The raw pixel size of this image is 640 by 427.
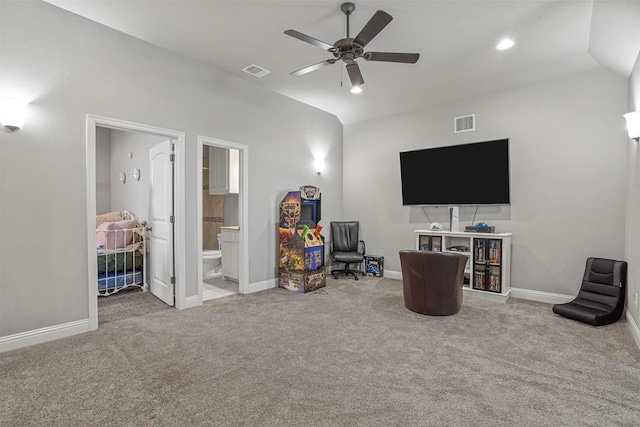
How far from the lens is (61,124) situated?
113 inches

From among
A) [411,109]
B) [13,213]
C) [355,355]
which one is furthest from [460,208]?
[13,213]

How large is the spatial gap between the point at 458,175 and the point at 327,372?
3.67 meters

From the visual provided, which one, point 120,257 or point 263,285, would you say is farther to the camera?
point 263,285

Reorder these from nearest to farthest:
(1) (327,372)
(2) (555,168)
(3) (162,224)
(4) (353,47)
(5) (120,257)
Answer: (1) (327,372) < (4) (353,47) < (3) (162,224) < (2) (555,168) < (5) (120,257)

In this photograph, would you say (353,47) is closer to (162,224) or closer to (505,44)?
(505,44)

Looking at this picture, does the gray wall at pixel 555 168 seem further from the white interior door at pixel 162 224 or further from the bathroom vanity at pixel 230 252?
the white interior door at pixel 162 224

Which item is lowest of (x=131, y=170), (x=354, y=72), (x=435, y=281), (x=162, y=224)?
(x=435, y=281)

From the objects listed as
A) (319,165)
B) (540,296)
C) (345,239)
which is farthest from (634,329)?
(319,165)

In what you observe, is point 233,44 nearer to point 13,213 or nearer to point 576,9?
point 13,213

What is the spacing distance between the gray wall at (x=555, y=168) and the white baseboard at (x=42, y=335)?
4.67 metres

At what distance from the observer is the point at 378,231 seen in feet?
19.1

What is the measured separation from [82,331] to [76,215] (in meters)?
1.11

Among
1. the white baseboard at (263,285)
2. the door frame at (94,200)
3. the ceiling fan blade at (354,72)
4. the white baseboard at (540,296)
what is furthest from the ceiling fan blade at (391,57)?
the white baseboard at (540,296)

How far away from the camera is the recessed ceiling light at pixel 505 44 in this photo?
10.7 feet
